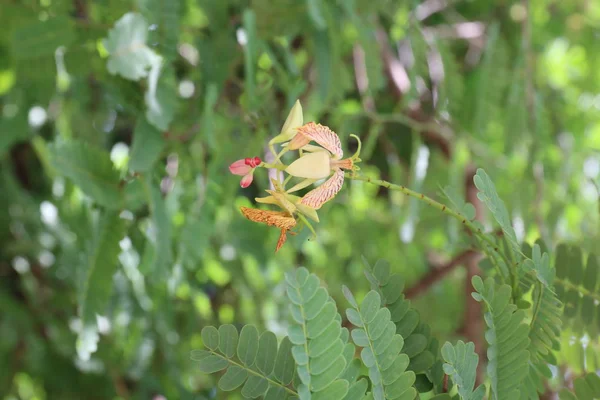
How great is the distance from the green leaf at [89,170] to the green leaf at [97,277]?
0.06 ft

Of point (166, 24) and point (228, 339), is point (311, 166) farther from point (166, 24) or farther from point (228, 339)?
point (166, 24)

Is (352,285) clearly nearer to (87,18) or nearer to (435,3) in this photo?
(435,3)

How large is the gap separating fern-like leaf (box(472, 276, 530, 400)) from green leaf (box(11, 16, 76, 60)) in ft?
1.46

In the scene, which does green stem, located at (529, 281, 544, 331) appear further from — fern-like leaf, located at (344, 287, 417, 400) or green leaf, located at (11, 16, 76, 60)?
green leaf, located at (11, 16, 76, 60)

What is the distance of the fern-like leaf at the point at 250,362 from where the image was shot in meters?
0.33

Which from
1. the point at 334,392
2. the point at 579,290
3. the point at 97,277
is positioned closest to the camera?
the point at 334,392

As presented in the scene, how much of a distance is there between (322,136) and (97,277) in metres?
0.29

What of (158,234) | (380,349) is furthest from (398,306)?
(158,234)

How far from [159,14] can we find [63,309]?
58 cm

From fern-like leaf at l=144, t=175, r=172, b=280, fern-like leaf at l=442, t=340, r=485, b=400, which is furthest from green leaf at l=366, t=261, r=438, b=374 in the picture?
fern-like leaf at l=144, t=175, r=172, b=280

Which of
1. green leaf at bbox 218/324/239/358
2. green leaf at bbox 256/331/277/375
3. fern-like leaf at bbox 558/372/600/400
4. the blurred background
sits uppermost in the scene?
green leaf at bbox 218/324/239/358

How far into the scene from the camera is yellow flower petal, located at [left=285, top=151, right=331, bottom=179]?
34 centimetres

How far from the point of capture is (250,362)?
1.10ft

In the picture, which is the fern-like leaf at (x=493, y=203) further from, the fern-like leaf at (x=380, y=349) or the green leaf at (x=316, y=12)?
the green leaf at (x=316, y=12)
